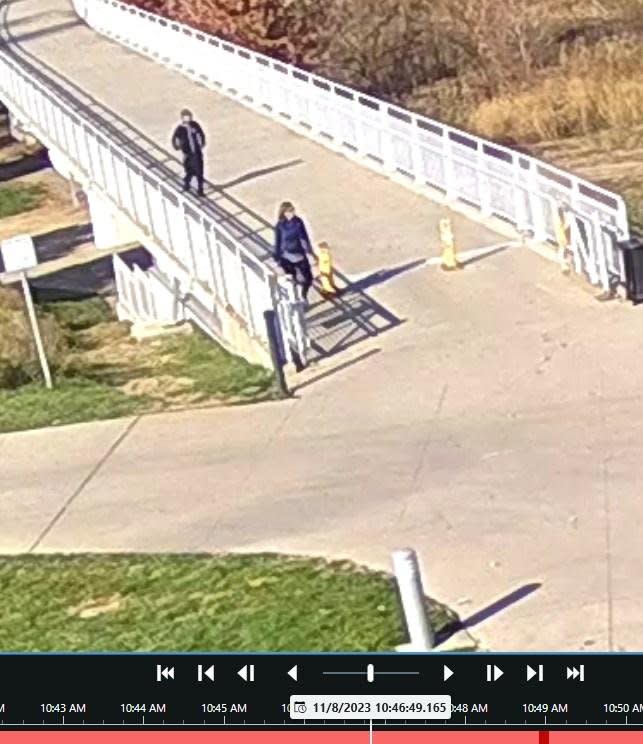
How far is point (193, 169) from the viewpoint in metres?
26.7

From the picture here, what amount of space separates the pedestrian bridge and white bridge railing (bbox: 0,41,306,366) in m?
0.03

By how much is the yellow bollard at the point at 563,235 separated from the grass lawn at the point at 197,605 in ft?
26.6

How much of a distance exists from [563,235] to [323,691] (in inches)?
508

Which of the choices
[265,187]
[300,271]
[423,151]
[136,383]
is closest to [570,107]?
[265,187]

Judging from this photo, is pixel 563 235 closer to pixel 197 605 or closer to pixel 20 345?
pixel 20 345

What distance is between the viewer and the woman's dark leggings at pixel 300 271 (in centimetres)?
1934

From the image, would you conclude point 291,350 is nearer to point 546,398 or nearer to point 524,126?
point 546,398

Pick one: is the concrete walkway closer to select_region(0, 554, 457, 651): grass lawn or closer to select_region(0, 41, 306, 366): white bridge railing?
select_region(0, 554, 457, 651): grass lawn

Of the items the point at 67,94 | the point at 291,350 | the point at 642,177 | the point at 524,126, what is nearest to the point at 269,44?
the point at 67,94

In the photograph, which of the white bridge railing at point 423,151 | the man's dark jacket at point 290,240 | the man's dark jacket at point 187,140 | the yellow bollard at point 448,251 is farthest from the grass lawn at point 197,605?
the man's dark jacket at point 187,140

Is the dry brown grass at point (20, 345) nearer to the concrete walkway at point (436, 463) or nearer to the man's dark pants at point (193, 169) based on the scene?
the man's dark pants at point (193, 169)

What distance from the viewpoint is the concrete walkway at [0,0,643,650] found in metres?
11.4

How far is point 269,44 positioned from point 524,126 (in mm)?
11552

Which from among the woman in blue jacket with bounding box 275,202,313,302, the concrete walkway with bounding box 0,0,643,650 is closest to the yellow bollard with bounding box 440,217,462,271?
the concrete walkway with bounding box 0,0,643,650
